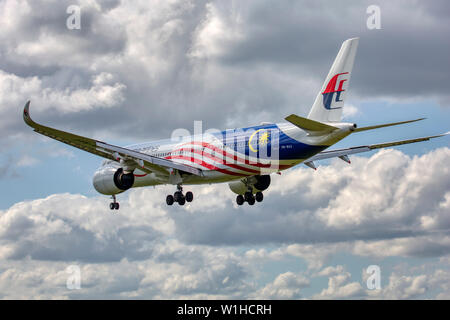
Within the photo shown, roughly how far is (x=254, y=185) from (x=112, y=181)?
42.4 ft

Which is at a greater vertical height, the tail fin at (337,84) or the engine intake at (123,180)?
the tail fin at (337,84)

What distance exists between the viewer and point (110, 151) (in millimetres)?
58750

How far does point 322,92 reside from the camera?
54969 mm

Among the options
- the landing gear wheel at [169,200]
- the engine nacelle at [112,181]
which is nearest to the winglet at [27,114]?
the engine nacelle at [112,181]

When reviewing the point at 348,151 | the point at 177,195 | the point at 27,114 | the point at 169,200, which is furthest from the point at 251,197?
the point at 27,114

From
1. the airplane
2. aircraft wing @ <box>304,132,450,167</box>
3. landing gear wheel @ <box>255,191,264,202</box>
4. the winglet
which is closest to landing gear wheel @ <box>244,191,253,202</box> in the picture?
the airplane

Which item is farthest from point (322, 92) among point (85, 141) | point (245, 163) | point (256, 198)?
point (85, 141)

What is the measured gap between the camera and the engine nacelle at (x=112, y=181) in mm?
63225

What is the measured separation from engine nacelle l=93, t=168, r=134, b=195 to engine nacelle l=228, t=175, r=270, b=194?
9225mm

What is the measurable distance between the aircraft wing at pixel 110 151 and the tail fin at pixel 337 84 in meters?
12.6

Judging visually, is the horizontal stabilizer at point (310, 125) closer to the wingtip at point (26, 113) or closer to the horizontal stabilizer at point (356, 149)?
the horizontal stabilizer at point (356, 149)

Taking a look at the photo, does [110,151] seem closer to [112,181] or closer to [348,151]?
[112,181]

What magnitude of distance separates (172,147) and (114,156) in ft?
22.1

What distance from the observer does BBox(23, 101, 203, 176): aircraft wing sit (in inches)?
2160
